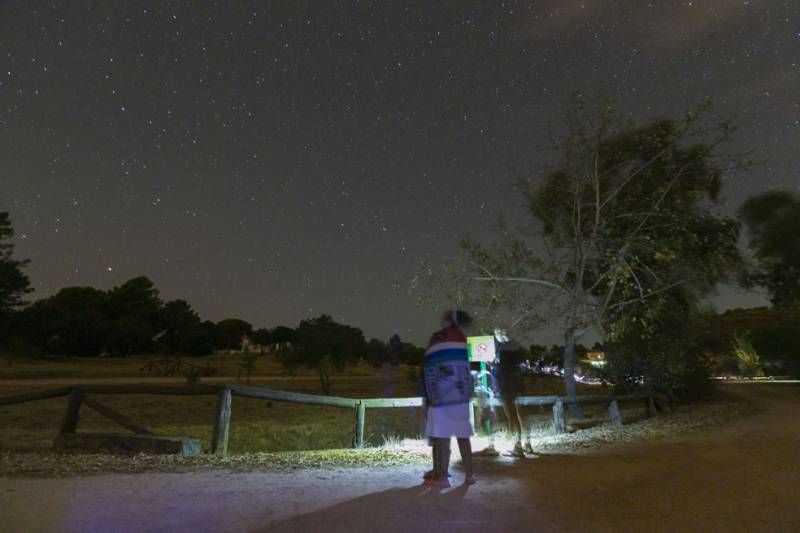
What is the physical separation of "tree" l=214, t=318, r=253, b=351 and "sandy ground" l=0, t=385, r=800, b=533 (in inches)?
3390

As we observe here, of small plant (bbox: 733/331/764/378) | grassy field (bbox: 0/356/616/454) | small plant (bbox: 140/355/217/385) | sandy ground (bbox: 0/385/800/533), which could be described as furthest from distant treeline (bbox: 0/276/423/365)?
sandy ground (bbox: 0/385/800/533)

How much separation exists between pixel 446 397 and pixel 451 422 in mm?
257

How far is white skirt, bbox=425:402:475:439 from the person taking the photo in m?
6.40

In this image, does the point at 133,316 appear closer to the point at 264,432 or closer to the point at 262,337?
the point at 262,337

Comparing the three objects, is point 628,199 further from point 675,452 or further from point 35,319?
point 35,319

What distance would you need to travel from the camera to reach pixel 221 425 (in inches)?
354

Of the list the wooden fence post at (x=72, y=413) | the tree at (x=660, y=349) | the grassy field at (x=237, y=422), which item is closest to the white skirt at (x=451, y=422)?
the grassy field at (x=237, y=422)

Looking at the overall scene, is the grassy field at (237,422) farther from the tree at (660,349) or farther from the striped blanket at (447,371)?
the striped blanket at (447,371)

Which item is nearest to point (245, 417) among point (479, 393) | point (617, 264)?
point (479, 393)

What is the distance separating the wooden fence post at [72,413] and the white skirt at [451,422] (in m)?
5.89

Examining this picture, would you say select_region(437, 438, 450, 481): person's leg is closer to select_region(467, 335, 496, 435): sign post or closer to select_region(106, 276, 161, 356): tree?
select_region(467, 335, 496, 435): sign post

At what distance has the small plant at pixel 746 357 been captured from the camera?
145 feet

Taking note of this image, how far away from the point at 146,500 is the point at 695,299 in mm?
19560

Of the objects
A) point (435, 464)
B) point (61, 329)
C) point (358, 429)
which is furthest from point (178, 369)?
point (435, 464)
